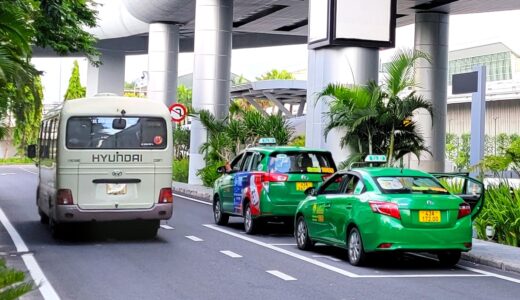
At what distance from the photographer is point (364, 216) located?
40.7ft

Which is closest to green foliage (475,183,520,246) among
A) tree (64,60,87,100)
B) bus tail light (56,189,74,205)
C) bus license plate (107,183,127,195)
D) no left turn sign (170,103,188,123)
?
bus license plate (107,183,127,195)

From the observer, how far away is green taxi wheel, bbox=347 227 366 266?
1255 cm

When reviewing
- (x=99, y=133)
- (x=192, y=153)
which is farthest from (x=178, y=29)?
(x=99, y=133)

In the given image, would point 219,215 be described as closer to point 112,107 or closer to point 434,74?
point 112,107

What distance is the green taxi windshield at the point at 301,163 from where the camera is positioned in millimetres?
17062

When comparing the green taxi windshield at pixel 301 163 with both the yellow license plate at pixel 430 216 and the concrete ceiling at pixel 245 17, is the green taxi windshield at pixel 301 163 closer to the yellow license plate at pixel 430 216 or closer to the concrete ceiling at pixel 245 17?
the yellow license plate at pixel 430 216

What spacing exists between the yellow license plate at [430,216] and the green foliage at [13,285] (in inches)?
332

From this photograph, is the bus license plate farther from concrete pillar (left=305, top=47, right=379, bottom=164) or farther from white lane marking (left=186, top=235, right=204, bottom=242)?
concrete pillar (left=305, top=47, right=379, bottom=164)

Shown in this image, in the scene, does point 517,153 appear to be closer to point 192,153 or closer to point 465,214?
point 465,214

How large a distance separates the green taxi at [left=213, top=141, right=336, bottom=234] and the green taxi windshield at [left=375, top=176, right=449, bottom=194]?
394 centimetres

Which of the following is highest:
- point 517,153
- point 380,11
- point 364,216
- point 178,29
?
point 178,29

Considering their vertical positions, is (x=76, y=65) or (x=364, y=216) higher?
(x=76, y=65)

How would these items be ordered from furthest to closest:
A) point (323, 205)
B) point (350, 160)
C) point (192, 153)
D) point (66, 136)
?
point (192, 153) < point (350, 160) < point (66, 136) < point (323, 205)

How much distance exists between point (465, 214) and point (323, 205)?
8.03 ft
